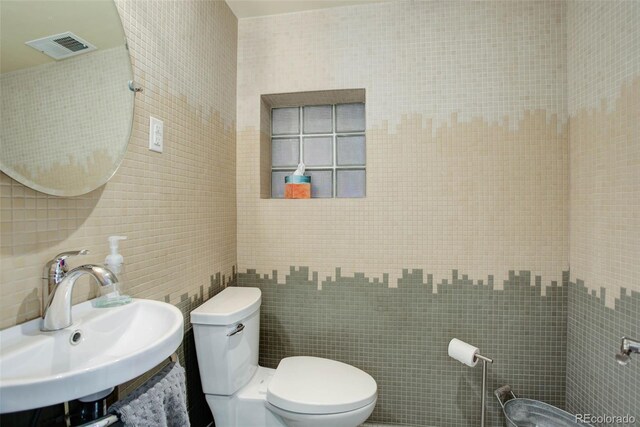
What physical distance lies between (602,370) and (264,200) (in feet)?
5.73

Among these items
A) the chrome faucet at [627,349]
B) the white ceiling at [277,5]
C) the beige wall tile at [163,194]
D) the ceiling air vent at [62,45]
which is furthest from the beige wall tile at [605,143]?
the ceiling air vent at [62,45]

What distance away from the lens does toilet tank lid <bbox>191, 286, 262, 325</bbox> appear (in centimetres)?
121

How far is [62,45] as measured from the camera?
77 centimetres

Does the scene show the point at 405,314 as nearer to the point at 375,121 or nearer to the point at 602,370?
the point at 602,370

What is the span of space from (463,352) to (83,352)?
146cm

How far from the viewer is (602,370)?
1.31 m

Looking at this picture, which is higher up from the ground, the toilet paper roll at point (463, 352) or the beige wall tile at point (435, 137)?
the beige wall tile at point (435, 137)

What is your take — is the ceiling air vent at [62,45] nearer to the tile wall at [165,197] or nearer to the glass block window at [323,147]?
the tile wall at [165,197]

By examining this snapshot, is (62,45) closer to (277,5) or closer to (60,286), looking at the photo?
(60,286)

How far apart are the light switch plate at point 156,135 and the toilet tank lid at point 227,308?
65cm

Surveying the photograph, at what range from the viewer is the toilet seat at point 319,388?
1.17 meters

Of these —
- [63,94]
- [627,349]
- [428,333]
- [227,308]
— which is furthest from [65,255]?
[627,349]

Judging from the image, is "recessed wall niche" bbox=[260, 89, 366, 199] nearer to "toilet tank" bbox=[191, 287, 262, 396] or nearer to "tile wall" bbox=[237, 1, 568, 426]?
"tile wall" bbox=[237, 1, 568, 426]

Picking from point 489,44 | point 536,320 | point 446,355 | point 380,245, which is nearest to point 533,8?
point 489,44
